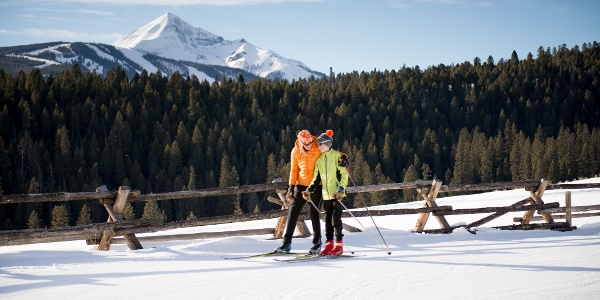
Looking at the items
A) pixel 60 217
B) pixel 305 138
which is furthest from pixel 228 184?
pixel 305 138

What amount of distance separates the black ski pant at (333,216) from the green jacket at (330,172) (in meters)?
0.14

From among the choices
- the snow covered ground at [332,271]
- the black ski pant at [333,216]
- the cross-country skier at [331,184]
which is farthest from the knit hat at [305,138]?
the snow covered ground at [332,271]

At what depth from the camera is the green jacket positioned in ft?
30.8

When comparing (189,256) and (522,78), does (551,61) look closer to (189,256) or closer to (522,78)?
(522,78)

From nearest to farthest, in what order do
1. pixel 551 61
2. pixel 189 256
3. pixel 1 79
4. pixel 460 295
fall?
pixel 460 295
pixel 189 256
pixel 1 79
pixel 551 61

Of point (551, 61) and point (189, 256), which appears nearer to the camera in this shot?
point (189, 256)

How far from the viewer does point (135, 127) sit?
132875 mm

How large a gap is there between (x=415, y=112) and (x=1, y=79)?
108 metres

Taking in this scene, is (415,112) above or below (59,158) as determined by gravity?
above

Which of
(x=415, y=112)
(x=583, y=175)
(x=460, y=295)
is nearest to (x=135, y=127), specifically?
(x=415, y=112)

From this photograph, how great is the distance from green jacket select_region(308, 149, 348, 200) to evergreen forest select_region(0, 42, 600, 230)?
245 ft

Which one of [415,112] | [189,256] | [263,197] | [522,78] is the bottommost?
[263,197]

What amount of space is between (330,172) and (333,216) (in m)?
0.75

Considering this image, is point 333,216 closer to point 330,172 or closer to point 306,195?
point 306,195
